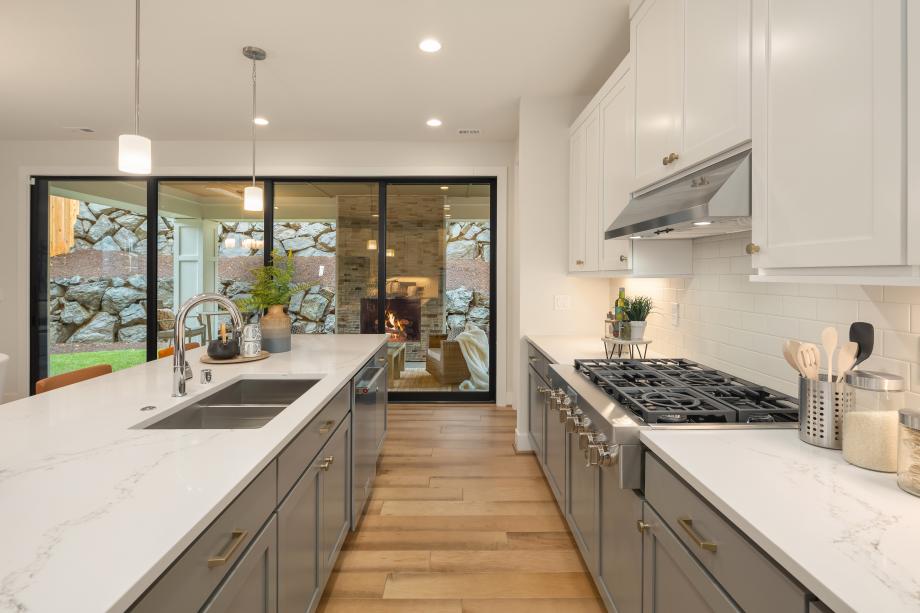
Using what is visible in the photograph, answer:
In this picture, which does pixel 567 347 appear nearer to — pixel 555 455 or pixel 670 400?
pixel 555 455

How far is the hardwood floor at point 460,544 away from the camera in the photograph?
6.16 feet

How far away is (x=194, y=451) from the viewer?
3.66ft

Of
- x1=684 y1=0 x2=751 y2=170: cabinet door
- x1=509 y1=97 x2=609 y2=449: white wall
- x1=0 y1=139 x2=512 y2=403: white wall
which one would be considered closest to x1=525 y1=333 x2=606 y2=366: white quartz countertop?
x1=509 y1=97 x2=609 y2=449: white wall

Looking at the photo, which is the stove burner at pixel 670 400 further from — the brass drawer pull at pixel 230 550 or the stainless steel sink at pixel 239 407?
the stainless steel sink at pixel 239 407

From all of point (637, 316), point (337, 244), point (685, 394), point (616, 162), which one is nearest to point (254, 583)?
point (685, 394)

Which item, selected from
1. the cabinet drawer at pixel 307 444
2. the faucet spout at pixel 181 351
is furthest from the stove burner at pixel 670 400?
the faucet spout at pixel 181 351

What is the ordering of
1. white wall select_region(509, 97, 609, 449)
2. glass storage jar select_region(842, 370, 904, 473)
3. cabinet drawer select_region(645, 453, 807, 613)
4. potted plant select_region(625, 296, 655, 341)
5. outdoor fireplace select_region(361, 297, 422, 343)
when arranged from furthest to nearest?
outdoor fireplace select_region(361, 297, 422, 343), white wall select_region(509, 97, 609, 449), potted plant select_region(625, 296, 655, 341), glass storage jar select_region(842, 370, 904, 473), cabinet drawer select_region(645, 453, 807, 613)

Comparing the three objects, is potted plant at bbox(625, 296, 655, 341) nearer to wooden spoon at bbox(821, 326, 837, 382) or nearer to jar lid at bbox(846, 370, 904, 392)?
wooden spoon at bbox(821, 326, 837, 382)

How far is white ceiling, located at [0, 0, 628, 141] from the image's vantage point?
2.53m

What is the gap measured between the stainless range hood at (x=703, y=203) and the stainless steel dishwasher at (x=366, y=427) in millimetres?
1482

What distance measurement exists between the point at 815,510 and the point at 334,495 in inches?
61.4

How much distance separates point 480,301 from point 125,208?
3853 millimetres

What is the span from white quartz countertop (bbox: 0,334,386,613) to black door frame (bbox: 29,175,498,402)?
11.0ft

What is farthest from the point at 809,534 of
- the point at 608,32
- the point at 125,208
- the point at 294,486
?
the point at 125,208
